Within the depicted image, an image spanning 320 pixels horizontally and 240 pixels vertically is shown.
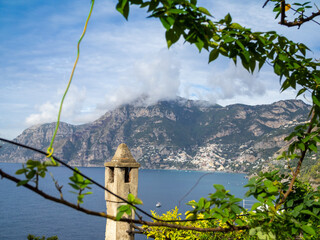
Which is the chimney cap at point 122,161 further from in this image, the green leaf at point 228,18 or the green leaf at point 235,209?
the green leaf at point 228,18

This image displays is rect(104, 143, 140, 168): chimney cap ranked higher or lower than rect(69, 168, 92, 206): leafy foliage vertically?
lower

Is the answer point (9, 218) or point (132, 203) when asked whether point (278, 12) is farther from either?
point (9, 218)

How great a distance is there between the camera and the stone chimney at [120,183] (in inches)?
225

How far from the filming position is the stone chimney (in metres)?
5.70

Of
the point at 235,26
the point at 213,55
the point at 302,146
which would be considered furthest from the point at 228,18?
the point at 302,146

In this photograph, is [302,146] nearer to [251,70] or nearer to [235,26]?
[251,70]

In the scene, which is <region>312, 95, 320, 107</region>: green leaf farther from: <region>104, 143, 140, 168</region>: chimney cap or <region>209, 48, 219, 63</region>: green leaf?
<region>104, 143, 140, 168</region>: chimney cap

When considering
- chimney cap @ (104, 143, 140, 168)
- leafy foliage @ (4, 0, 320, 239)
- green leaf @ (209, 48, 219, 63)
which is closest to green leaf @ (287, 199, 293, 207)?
leafy foliage @ (4, 0, 320, 239)

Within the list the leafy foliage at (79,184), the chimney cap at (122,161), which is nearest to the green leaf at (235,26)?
the leafy foliage at (79,184)

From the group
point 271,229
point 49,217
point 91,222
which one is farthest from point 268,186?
point 49,217

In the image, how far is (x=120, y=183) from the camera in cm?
619

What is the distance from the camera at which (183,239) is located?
5.66m

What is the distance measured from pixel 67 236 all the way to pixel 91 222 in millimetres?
15013

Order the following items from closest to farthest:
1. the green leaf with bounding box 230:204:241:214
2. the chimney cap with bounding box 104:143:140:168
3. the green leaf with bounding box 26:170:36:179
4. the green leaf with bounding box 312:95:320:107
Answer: the green leaf with bounding box 26:170:36:179
the green leaf with bounding box 230:204:241:214
the green leaf with bounding box 312:95:320:107
the chimney cap with bounding box 104:143:140:168
